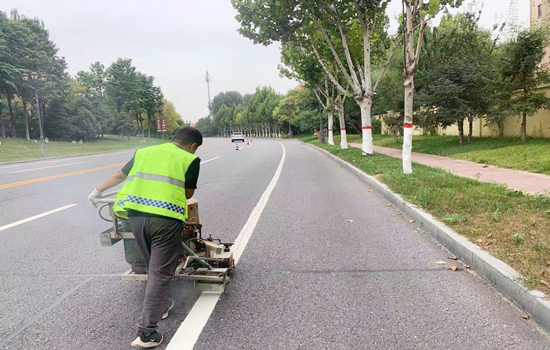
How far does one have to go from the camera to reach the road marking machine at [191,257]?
327cm

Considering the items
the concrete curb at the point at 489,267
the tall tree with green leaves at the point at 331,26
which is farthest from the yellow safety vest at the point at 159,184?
the tall tree with green leaves at the point at 331,26

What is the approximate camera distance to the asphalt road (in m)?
2.82

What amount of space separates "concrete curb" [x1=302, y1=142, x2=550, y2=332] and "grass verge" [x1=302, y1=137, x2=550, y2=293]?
3.8 inches

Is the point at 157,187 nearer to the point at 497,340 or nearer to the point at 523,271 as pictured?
the point at 497,340

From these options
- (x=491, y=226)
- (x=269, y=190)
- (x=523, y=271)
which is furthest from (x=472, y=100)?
(x=523, y=271)

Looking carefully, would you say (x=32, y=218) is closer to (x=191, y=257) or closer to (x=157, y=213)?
(x=191, y=257)

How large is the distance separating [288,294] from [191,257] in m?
1.01

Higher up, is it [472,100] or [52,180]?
[472,100]

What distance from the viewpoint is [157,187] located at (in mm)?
2773

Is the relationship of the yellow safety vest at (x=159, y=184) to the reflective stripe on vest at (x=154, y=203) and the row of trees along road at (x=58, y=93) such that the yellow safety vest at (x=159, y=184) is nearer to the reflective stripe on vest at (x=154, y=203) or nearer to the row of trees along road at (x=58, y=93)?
the reflective stripe on vest at (x=154, y=203)

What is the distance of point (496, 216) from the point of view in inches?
209

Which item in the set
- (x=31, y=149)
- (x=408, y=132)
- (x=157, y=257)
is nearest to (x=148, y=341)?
(x=157, y=257)

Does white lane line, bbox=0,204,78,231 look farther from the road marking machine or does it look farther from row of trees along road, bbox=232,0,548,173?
row of trees along road, bbox=232,0,548,173

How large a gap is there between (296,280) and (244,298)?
0.65 metres
